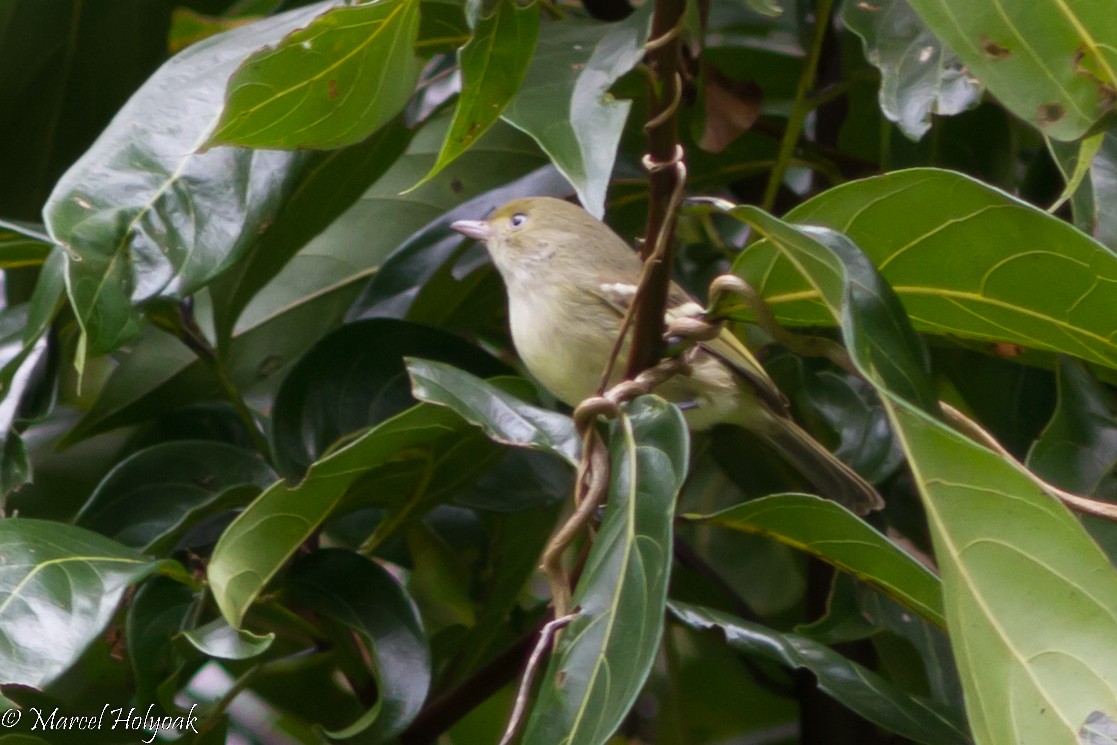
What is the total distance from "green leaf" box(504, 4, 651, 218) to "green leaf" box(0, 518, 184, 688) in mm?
794

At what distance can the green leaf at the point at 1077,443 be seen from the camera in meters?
1.76

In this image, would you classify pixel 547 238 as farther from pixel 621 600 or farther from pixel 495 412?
pixel 621 600

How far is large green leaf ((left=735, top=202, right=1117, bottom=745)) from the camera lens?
1.03m

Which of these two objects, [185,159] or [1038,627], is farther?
[185,159]

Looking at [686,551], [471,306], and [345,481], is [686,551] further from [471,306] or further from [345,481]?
[345,481]

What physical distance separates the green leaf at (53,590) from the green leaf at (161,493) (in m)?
0.30

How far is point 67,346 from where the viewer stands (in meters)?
2.12

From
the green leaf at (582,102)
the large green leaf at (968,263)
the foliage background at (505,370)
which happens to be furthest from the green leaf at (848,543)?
the green leaf at (582,102)

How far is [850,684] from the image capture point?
1.65 m

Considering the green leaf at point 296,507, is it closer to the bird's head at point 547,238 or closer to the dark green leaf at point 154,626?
the dark green leaf at point 154,626

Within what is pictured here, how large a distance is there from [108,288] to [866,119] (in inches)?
66.8

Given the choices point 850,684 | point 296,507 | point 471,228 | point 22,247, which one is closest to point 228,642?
point 296,507

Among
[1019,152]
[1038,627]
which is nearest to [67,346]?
[1038,627]

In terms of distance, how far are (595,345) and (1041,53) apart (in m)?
1.51
